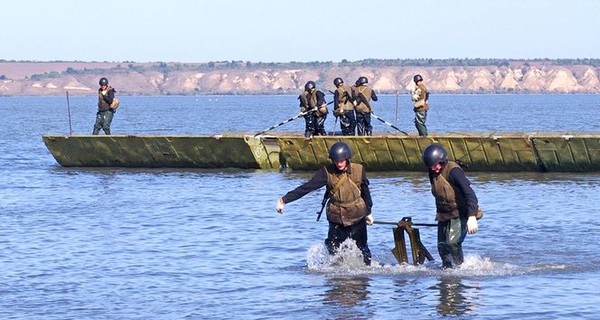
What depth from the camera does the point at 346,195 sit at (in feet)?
50.2

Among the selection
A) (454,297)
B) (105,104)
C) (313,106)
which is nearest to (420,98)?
(313,106)

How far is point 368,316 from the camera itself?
13750 mm

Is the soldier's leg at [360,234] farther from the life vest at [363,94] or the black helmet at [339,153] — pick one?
the life vest at [363,94]

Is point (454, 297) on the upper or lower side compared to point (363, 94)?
lower

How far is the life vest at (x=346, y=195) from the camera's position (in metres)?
15.3

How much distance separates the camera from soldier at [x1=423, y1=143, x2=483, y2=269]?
572 inches

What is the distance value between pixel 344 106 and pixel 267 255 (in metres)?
12.2

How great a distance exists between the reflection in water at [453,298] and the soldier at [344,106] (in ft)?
47.6

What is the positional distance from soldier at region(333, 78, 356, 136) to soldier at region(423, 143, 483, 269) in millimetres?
14937

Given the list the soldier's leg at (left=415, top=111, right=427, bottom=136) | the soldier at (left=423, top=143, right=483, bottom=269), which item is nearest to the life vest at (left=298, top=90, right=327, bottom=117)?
the soldier's leg at (left=415, top=111, right=427, bottom=136)

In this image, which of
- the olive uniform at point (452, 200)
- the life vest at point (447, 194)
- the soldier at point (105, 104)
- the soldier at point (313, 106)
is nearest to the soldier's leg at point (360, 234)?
the olive uniform at point (452, 200)

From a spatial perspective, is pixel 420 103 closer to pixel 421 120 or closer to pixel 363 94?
pixel 421 120

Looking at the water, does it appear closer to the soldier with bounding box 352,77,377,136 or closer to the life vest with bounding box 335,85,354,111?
the soldier with bounding box 352,77,377,136

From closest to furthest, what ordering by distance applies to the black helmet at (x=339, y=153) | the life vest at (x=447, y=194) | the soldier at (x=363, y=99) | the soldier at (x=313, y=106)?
the life vest at (x=447, y=194)
the black helmet at (x=339, y=153)
the soldier at (x=363, y=99)
the soldier at (x=313, y=106)
